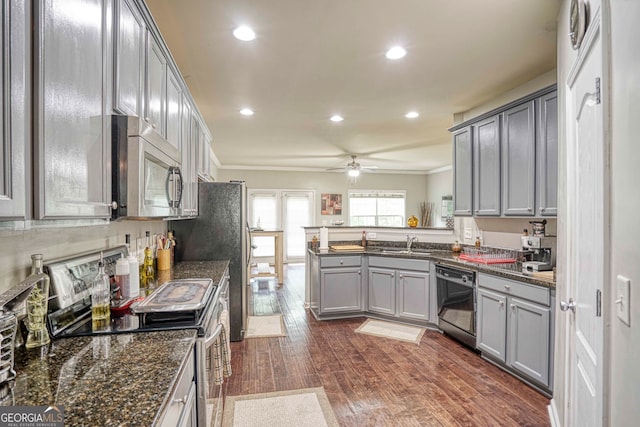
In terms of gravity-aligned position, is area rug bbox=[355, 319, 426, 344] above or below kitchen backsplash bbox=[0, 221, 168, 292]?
below

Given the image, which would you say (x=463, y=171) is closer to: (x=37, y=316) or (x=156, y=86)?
(x=156, y=86)

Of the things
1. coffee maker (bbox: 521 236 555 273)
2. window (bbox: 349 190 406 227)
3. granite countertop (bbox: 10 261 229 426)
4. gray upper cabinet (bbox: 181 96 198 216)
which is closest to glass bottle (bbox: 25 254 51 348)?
granite countertop (bbox: 10 261 229 426)

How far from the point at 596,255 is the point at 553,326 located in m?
1.43

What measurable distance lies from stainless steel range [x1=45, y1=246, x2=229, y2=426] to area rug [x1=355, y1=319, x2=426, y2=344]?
230 cm

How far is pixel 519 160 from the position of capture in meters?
3.05

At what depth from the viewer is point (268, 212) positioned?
870 cm

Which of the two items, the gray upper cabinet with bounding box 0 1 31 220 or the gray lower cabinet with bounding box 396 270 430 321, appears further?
the gray lower cabinet with bounding box 396 270 430 321

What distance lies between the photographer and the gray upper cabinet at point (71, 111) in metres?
0.86

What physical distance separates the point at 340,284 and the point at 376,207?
218 inches

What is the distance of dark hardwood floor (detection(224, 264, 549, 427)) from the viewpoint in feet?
7.45

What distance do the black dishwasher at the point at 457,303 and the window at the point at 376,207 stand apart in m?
5.65

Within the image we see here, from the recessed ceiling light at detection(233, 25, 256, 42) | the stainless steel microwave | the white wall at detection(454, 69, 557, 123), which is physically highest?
the recessed ceiling light at detection(233, 25, 256, 42)

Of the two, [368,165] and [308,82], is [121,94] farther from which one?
[368,165]

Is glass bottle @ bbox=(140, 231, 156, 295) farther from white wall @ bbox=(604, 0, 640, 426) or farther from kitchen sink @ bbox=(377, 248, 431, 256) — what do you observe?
kitchen sink @ bbox=(377, 248, 431, 256)
